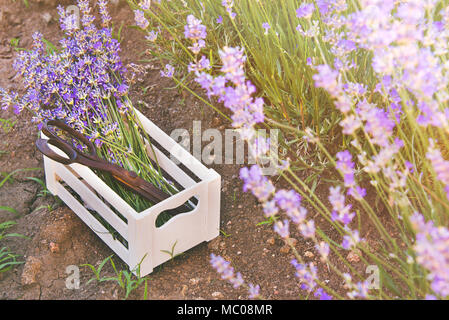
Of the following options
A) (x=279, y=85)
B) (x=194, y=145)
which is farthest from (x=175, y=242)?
(x=279, y=85)

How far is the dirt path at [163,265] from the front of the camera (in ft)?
6.25

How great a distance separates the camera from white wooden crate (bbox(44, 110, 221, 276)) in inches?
73.4

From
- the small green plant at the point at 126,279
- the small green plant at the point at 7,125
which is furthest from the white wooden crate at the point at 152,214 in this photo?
the small green plant at the point at 7,125

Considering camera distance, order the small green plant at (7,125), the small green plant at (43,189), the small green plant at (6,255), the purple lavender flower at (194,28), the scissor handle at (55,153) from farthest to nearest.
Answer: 1. the small green plant at (7,125)
2. the small green plant at (43,189)
3. the small green plant at (6,255)
4. the scissor handle at (55,153)
5. the purple lavender flower at (194,28)

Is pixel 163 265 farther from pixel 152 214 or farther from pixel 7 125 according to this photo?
pixel 7 125

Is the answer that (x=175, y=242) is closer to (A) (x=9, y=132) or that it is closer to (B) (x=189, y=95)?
(B) (x=189, y=95)

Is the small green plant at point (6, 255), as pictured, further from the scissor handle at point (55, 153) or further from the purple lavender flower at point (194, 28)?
the purple lavender flower at point (194, 28)

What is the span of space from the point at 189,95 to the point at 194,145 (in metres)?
0.25

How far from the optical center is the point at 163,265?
200cm

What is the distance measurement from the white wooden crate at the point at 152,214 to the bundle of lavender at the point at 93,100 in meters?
0.07

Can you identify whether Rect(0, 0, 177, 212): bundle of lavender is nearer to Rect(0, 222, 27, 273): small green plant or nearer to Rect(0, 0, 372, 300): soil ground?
Rect(0, 0, 372, 300): soil ground

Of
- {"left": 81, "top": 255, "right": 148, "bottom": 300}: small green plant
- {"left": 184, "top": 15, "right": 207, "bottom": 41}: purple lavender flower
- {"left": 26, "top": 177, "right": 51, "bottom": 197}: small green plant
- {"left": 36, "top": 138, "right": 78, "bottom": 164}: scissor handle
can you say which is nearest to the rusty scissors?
{"left": 36, "top": 138, "right": 78, "bottom": 164}: scissor handle

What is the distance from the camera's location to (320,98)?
1994 millimetres

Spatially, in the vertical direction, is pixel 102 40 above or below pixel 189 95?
above
